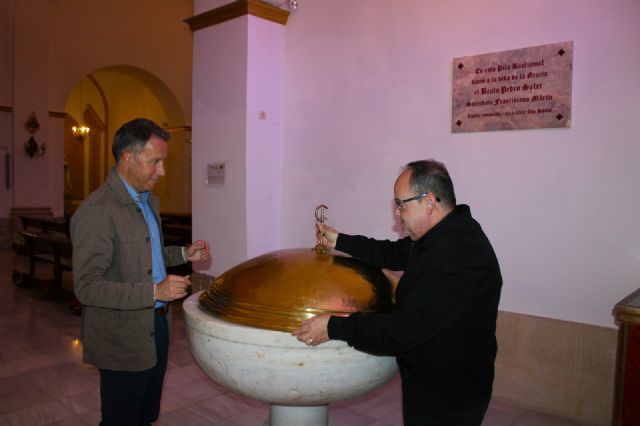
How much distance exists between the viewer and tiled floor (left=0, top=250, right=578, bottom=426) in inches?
121

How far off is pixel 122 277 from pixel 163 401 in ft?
5.37

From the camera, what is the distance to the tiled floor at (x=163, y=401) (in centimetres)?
307

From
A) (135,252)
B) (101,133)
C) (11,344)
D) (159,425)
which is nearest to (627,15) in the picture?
(135,252)

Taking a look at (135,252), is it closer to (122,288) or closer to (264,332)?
(122,288)

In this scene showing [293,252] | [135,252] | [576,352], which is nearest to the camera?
[135,252]

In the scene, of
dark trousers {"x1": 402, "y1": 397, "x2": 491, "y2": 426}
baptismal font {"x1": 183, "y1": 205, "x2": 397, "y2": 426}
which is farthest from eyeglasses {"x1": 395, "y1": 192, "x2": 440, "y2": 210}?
dark trousers {"x1": 402, "y1": 397, "x2": 491, "y2": 426}

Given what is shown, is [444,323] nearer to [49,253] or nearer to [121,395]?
[121,395]

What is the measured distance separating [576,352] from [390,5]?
103 inches

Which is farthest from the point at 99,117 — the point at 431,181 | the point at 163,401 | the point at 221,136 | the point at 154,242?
the point at 431,181

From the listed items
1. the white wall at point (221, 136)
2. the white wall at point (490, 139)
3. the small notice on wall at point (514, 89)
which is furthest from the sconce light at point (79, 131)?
the small notice on wall at point (514, 89)

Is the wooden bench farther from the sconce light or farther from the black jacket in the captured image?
the sconce light

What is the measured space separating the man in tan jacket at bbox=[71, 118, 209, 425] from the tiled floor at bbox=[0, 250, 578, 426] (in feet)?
3.82

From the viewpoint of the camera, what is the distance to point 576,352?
3.07 m

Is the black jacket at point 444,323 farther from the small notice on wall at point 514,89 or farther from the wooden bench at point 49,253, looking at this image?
→ the wooden bench at point 49,253
